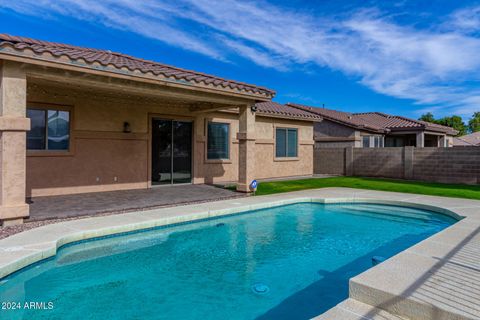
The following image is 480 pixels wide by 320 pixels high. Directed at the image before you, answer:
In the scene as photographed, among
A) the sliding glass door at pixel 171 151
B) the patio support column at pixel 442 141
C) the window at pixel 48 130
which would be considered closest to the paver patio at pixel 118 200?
the sliding glass door at pixel 171 151

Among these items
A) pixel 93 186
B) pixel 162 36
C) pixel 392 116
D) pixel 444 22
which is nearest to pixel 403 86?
pixel 392 116

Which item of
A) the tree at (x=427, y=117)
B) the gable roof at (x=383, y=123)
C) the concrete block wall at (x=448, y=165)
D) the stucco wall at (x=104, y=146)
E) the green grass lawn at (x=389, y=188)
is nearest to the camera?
the stucco wall at (x=104, y=146)

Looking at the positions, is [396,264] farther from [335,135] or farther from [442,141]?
[442,141]

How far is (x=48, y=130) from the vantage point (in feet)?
33.4

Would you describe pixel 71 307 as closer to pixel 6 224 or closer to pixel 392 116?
pixel 6 224

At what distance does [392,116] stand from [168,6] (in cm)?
2131

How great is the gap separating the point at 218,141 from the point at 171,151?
2457 mm

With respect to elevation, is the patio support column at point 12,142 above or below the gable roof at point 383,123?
below

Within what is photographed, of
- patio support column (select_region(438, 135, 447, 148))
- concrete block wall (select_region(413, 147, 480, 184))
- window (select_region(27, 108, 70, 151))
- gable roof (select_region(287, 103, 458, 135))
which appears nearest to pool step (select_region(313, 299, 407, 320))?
window (select_region(27, 108, 70, 151))

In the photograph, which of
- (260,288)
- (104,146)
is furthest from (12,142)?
(260,288)

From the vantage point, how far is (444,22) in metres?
17.9

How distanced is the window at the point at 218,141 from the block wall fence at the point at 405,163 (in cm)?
839

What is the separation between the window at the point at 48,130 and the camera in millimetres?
9922

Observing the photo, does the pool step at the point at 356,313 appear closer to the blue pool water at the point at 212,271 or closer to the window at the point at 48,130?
the blue pool water at the point at 212,271
